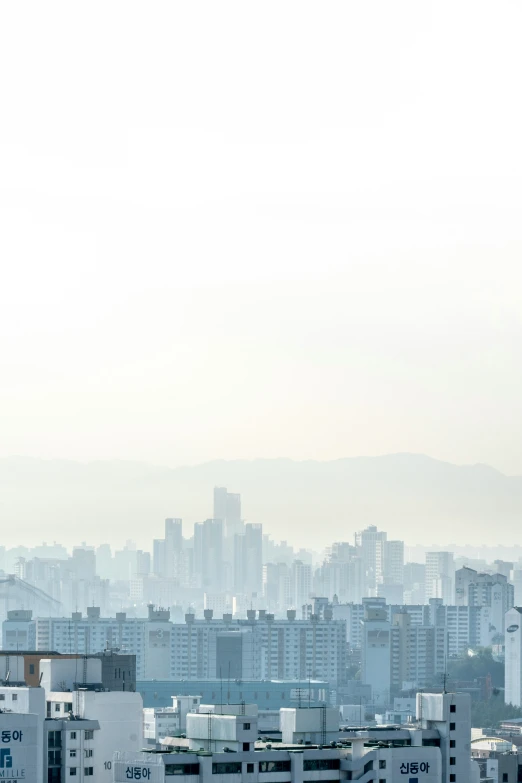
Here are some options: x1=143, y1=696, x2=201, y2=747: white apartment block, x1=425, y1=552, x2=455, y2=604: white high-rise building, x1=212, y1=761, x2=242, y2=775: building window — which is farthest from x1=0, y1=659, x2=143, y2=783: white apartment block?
x1=425, y1=552, x2=455, y2=604: white high-rise building

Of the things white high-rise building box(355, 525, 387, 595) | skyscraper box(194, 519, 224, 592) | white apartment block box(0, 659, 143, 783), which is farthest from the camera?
skyscraper box(194, 519, 224, 592)

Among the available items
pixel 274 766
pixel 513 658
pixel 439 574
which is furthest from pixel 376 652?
pixel 439 574

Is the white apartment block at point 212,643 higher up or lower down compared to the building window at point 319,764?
higher up

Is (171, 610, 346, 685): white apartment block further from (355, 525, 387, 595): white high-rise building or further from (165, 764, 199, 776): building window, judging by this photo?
(355, 525, 387, 595): white high-rise building

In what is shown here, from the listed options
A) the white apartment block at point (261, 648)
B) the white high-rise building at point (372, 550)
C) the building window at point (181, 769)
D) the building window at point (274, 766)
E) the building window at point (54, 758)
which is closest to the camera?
the building window at point (181, 769)

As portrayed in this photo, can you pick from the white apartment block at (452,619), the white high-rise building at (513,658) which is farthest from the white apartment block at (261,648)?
the white high-rise building at (513,658)

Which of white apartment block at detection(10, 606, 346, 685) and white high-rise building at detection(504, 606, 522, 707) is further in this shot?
white apartment block at detection(10, 606, 346, 685)

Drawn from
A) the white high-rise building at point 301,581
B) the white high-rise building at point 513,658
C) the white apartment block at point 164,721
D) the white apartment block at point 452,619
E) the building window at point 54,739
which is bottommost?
the white apartment block at point 164,721

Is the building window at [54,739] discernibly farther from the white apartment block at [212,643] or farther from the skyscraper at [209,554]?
the skyscraper at [209,554]

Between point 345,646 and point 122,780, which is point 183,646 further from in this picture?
point 122,780

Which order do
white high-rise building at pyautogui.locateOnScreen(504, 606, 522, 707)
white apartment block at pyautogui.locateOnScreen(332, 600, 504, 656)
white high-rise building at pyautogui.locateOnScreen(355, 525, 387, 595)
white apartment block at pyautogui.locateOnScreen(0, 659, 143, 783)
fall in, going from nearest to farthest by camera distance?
white apartment block at pyautogui.locateOnScreen(0, 659, 143, 783) < white high-rise building at pyautogui.locateOnScreen(504, 606, 522, 707) < white apartment block at pyautogui.locateOnScreen(332, 600, 504, 656) < white high-rise building at pyautogui.locateOnScreen(355, 525, 387, 595)

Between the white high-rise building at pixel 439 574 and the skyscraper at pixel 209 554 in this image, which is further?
the skyscraper at pixel 209 554

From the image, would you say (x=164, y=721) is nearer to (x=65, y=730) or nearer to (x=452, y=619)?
(x=65, y=730)
